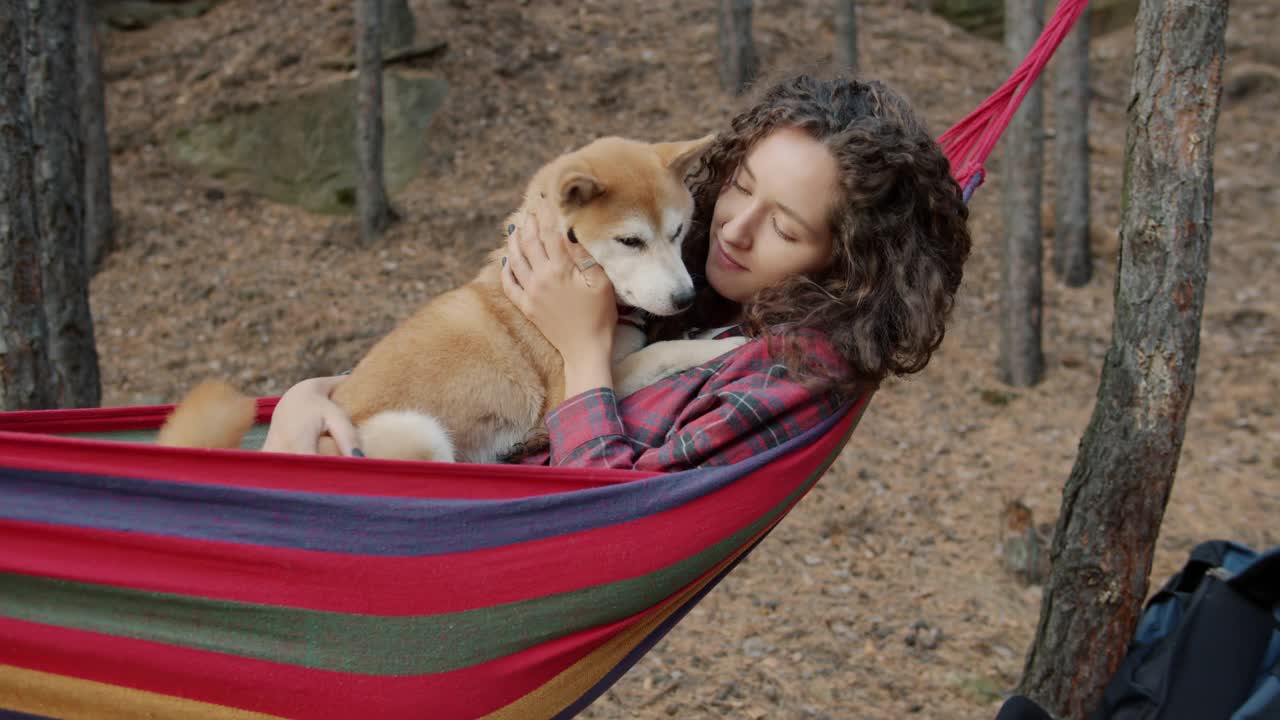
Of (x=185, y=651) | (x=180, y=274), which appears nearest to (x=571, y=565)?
(x=185, y=651)

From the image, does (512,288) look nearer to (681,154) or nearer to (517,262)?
(517,262)

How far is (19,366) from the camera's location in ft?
10.3

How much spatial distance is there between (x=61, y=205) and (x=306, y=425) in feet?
7.43

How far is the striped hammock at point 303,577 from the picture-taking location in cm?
171

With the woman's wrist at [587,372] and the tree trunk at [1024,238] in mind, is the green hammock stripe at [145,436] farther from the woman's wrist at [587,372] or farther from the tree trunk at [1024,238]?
the tree trunk at [1024,238]

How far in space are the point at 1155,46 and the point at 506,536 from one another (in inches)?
84.7

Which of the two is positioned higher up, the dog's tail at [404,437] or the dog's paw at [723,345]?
the dog's paw at [723,345]

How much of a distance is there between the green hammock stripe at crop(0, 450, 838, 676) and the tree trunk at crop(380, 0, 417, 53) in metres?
8.37

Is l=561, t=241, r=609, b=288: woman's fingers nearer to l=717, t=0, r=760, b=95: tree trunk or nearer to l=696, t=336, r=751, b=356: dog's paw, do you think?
l=696, t=336, r=751, b=356: dog's paw

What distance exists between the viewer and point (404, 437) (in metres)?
2.30

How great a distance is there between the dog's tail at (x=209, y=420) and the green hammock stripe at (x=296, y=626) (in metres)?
0.44

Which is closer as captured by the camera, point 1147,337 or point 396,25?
point 1147,337

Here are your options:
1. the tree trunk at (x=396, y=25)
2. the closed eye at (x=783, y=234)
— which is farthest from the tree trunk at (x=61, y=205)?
the tree trunk at (x=396, y=25)

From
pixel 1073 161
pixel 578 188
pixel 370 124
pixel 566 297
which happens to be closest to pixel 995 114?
pixel 578 188
